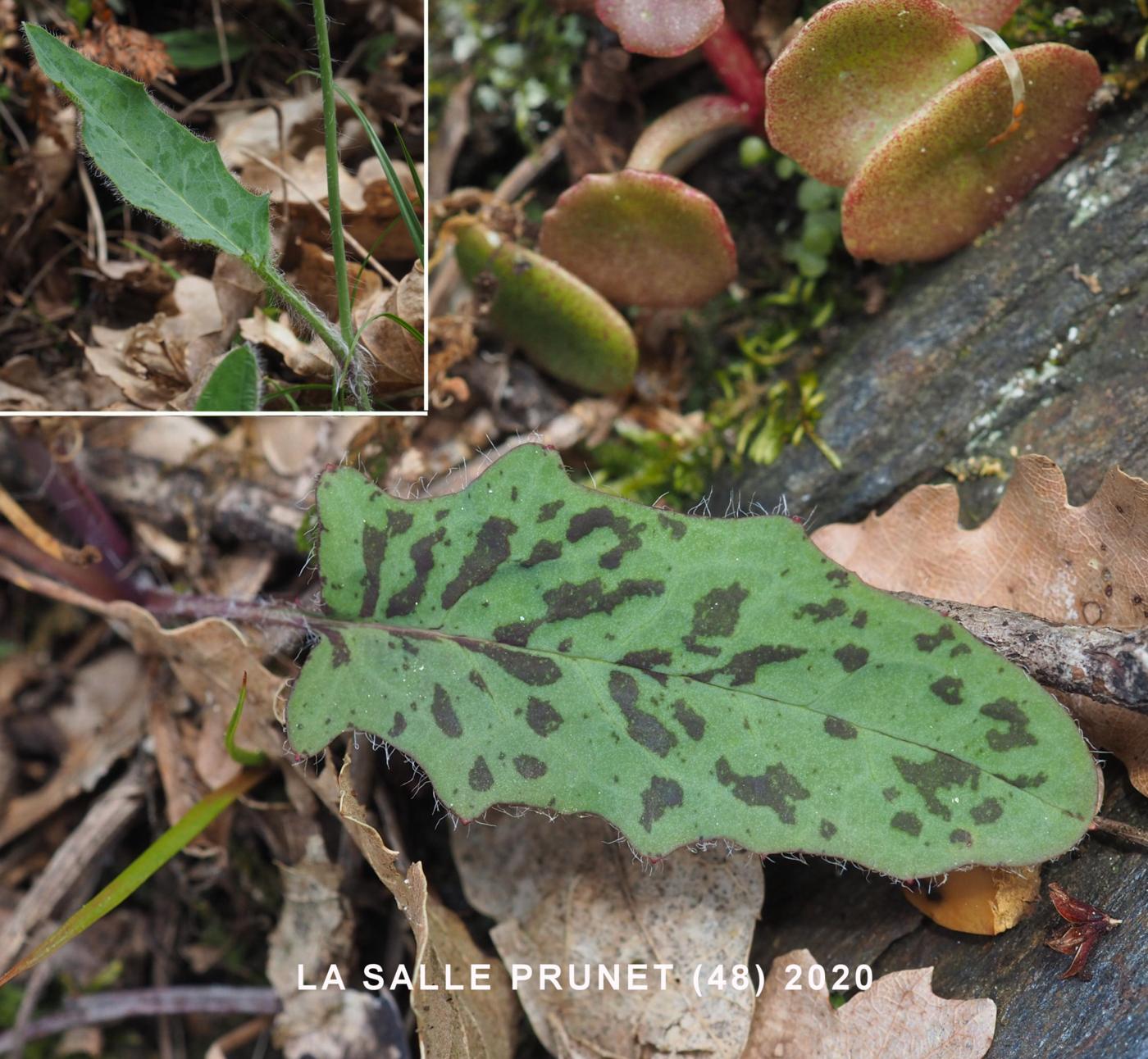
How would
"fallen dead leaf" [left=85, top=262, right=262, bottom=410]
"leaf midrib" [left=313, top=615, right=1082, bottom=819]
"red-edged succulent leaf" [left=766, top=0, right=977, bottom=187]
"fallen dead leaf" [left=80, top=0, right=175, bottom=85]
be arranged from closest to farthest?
"leaf midrib" [left=313, top=615, right=1082, bottom=819]
"red-edged succulent leaf" [left=766, top=0, right=977, bottom=187]
"fallen dead leaf" [left=85, top=262, right=262, bottom=410]
"fallen dead leaf" [left=80, top=0, right=175, bottom=85]

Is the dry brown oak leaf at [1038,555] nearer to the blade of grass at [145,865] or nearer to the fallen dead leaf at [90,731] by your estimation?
the blade of grass at [145,865]

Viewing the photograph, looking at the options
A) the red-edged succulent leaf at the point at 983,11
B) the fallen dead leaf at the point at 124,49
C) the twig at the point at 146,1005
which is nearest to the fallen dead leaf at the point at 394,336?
the fallen dead leaf at the point at 124,49

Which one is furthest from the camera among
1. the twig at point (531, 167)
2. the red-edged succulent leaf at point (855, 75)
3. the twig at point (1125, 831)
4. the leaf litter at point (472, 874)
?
the twig at point (531, 167)

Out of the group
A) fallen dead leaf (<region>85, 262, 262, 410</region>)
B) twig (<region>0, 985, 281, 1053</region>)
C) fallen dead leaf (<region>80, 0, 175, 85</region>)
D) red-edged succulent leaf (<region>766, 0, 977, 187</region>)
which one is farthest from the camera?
twig (<region>0, 985, 281, 1053</region>)

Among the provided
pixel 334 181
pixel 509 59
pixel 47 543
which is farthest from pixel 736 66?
pixel 47 543

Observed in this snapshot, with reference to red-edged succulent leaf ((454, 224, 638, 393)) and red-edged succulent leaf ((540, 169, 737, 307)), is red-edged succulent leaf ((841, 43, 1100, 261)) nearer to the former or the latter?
red-edged succulent leaf ((540, 169, 737, 307))

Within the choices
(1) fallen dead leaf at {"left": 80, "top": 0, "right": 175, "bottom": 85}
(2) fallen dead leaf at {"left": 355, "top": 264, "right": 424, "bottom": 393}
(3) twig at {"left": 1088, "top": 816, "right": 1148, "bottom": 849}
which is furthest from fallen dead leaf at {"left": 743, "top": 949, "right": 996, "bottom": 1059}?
(1) fallen dead leaf at {"left": 80, "top": 0, "right": 175, "bottom": 85}

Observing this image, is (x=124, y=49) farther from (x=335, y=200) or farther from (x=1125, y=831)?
(x=1125, y=831)
